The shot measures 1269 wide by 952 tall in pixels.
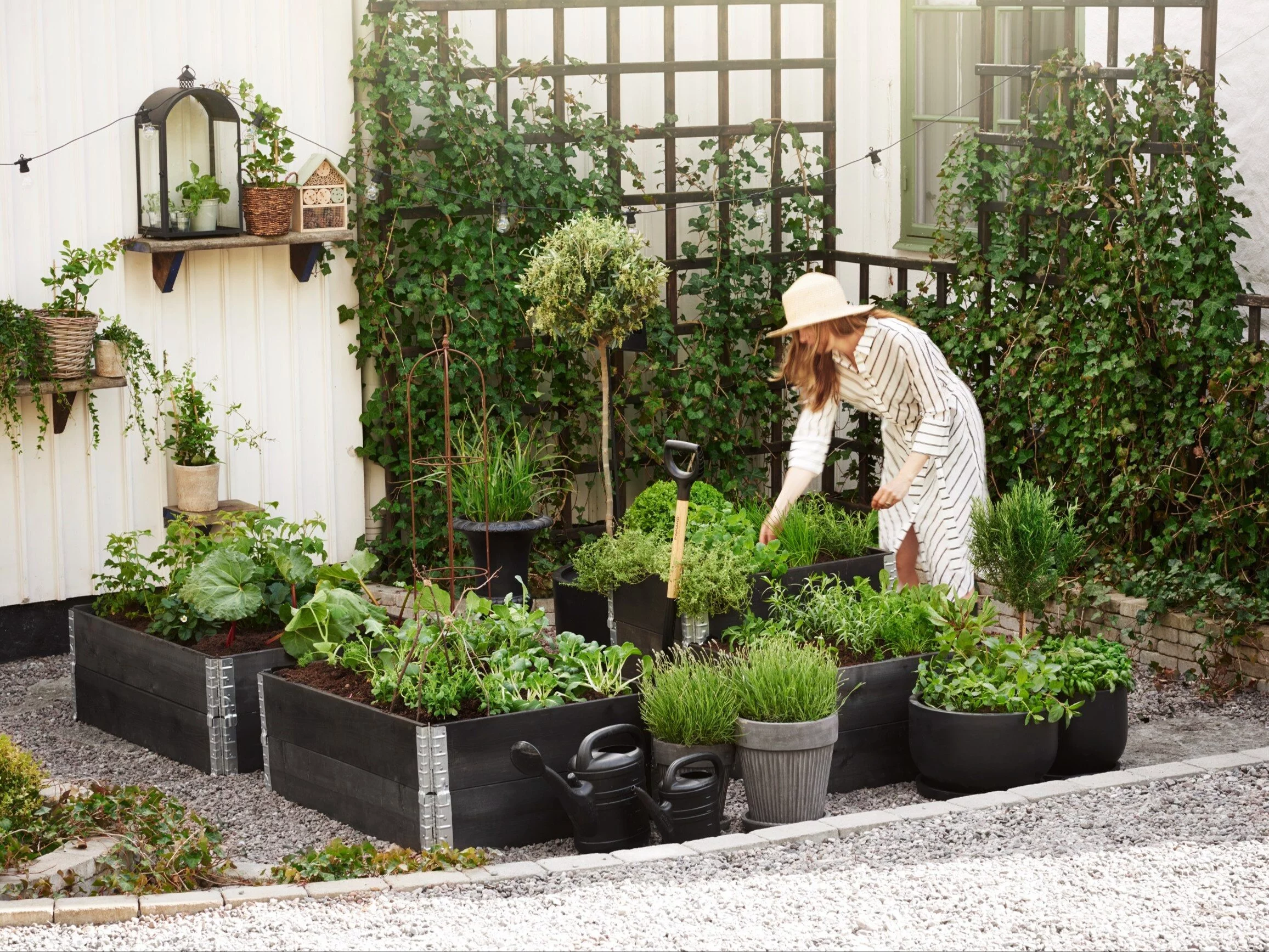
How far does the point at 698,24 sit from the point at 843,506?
2423 mm

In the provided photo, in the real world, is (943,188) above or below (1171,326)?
above

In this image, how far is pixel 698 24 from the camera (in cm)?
838

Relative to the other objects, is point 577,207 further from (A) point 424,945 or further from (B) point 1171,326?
(A) point 424,945

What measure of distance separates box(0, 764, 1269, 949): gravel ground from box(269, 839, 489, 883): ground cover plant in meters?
0.16

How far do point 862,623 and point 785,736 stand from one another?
81 cm

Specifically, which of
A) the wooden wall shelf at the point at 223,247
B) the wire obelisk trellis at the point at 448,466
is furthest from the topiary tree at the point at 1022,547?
the wooden wall shelf at the point at 223,247

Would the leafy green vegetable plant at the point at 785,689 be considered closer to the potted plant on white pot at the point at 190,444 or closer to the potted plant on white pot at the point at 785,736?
the potted plant on white pot at the point at 785,736

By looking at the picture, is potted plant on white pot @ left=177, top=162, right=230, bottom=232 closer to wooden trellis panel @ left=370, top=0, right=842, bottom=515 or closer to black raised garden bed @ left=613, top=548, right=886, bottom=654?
wooden trellis panel @ left=370, top=0, right=842, bottom=515

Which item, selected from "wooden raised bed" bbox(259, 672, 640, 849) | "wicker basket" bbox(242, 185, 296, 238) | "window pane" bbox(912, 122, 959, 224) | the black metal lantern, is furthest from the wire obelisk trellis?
"window pane" bbox(912, 122, 959, 224)

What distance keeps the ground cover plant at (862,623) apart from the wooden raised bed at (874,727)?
0.10 metres

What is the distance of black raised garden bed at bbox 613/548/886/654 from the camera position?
228 inches

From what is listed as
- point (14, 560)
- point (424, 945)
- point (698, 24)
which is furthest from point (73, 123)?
point (424, 945)

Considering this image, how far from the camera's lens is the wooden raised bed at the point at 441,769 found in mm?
4633

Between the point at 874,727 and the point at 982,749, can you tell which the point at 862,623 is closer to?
the point at 874,727
